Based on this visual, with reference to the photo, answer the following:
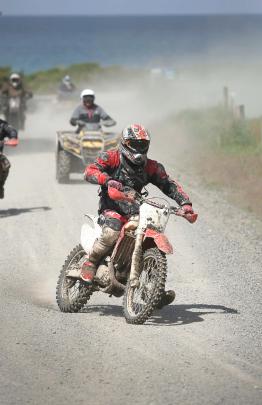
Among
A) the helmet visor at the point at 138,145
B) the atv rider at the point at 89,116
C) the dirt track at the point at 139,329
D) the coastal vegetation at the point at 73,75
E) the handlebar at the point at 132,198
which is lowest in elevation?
the dirt track at the point at 139,329

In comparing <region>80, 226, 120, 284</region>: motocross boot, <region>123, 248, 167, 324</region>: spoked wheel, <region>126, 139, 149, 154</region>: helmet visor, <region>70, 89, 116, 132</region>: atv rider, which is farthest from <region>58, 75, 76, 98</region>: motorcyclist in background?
<region>123, 248, 167, 324</region>: spoked wheel

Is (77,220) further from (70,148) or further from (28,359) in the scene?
(28,359)

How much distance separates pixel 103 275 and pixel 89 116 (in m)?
11.9

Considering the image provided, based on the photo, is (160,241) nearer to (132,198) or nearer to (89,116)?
(132,198)

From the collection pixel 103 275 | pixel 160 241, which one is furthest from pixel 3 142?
pixel 160 241

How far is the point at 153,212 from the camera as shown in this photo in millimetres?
9352

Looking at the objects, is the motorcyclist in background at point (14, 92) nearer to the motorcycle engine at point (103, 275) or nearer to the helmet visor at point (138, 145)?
the motorcycle engine at point (103, 275)

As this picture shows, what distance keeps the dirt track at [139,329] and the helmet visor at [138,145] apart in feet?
5.06

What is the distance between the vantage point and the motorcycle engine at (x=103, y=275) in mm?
9828

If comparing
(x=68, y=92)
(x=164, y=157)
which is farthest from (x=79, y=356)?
(x=68, y=92)

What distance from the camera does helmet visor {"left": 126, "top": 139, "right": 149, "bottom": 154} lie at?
379 inches

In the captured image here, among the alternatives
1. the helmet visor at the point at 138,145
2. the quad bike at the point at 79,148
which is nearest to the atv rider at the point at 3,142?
the quad bike at the point at 79,148

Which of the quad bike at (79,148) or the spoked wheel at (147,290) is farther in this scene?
the quad bike at (79,148)

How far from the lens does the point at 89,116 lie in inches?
849
